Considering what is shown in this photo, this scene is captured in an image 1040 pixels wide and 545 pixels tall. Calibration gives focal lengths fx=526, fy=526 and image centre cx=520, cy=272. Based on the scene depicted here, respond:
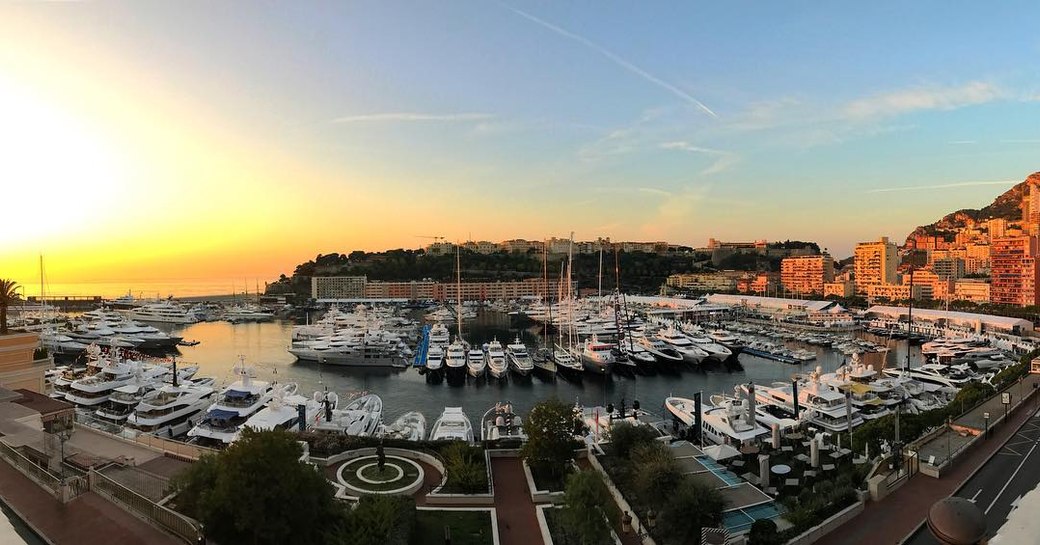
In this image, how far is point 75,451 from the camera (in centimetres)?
857

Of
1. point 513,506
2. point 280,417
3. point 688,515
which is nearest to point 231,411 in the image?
point 280,417

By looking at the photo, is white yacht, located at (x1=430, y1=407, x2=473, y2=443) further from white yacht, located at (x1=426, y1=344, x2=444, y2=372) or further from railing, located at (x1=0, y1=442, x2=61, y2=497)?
white yacht, located at (x1=426, y1=344, x2=444, y2=372)

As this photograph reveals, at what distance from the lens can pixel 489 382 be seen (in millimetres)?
29375

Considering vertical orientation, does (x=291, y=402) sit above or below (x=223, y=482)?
below

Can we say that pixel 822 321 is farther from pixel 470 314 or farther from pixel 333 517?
pixel 333 517

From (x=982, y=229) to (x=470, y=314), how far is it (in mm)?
112671

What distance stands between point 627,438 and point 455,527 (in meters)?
4.66

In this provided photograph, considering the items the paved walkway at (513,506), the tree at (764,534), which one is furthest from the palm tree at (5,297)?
the tree at (764,534)

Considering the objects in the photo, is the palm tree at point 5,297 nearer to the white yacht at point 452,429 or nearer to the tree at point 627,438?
the white yacht at point 452,429

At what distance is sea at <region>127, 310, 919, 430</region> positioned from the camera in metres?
25.5

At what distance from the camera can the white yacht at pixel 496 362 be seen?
2975 centimetres

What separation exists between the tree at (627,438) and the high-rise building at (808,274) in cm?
8133

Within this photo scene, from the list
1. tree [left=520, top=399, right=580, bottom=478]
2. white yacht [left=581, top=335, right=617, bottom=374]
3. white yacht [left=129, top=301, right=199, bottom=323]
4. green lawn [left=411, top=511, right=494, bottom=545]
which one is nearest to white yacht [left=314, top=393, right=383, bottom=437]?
tree [left=520, top=399, right=580, bottom=478]

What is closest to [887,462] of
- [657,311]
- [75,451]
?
[75,451]
